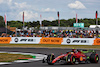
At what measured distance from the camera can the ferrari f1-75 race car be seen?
1105cm

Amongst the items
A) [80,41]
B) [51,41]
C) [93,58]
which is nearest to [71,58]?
[93,58]

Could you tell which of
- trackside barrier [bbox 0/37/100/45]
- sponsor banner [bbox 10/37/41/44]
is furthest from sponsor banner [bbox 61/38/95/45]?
sponsor banner [bbox 10/37/41/44]

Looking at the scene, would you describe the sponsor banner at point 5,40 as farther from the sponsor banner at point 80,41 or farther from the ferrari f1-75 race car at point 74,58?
the ferrari f1-75 race car at point 74,58

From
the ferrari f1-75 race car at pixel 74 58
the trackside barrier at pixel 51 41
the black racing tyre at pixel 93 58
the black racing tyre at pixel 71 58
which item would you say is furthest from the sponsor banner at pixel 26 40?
the black racing tyre at pixel 71 58

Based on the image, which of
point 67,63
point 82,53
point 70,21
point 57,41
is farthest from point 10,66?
point 70,21

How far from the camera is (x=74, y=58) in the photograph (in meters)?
11.2

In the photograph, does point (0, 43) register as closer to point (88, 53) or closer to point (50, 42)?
point (50, 42)

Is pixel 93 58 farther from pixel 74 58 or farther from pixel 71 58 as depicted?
Answer: pixel 71 58

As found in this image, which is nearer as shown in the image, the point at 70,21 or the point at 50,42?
the point at 50,42

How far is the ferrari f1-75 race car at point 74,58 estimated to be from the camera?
36.2 ft

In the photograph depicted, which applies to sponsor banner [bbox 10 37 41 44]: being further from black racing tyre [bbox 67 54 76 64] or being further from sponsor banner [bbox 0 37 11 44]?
black racing tyre [bbox 67 54 76 64]

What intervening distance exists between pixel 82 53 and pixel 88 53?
729mm

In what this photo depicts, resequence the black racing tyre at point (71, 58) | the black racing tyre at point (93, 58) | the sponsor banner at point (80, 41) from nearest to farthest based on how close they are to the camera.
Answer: the black racing tyre at point (71, 58) < the black racing tyre at point (93, 58) < the sponsor banner at point (80, 41)

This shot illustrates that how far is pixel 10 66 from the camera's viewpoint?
11.5 m
